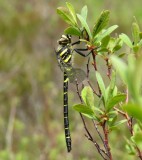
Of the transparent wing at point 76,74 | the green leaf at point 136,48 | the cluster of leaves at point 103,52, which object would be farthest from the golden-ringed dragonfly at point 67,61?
the green leaf at point 136,48

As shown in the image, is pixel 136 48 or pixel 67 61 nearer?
pixel 136 48

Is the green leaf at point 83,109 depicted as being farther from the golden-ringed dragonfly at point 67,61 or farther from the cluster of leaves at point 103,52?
the golden-ringed dragonfly at point 67,61

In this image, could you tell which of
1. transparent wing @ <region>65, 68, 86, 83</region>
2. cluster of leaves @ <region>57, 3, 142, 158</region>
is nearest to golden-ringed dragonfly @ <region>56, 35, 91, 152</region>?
transparent wing @ <region>65, 68, 86, 83</region>

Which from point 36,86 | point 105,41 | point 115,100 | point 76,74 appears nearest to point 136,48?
point 105,41

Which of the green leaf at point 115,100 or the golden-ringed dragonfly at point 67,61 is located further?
the golden-ringed dragonfly at point 67,61

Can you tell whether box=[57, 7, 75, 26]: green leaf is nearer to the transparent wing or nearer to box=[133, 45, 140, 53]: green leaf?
box=[133, 45, 140, 53]: green leaf

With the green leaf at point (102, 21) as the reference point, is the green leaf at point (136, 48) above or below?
below

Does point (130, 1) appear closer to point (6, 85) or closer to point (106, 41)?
point (6, 85)

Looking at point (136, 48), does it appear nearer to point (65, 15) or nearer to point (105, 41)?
point (105, 41)

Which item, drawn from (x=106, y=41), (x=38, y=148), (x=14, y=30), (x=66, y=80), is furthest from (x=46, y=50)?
(x=106, y=41)
